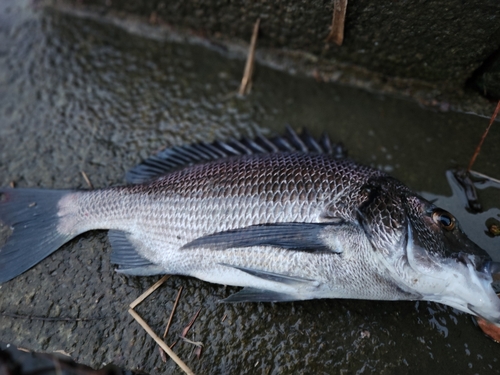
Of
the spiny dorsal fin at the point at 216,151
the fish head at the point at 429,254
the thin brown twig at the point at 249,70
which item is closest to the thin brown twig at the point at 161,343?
the spiny dorsal fin at the point at 216,151

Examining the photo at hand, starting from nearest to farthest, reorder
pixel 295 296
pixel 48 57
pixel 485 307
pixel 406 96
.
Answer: pixel 485 307
pixel 295 296
pixel 406 96
pixel 48 57

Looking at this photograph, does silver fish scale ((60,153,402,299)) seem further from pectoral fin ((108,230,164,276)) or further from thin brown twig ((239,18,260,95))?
thin brown twig ((239,18,260,95))

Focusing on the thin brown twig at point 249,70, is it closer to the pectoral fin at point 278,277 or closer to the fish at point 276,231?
the fish at point 276,231

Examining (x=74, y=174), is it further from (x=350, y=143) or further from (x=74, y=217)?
(x=350, y=143)

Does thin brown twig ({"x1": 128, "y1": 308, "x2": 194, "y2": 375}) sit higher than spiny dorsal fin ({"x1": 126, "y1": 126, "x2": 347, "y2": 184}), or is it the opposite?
spiny dorsal fin ({"x1": 126, "y1": 126, "x2": 347, "y2": 184})

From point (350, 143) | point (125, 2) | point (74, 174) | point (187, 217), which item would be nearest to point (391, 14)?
point (350, 143)

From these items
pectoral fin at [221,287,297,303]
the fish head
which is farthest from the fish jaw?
pectoral fin at [221,287,297,303]

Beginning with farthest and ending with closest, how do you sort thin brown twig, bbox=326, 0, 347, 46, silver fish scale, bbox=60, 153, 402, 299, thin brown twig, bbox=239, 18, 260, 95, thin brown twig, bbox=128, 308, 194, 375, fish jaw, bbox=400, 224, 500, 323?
thin brown twig, bbox=239, 18, 260, 95 < thin brown twig, bbox=326, 0, 347, 46 < thin brown twig, bbox=128, 308, 194, 375 < silver fish scale, bbox=60, 153, 402, 299 < fish jaw, bbox=400, 224, 500, 323
